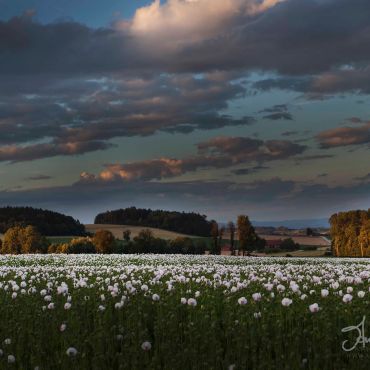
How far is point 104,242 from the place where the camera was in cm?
7238

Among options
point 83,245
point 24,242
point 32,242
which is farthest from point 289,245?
point 24,242

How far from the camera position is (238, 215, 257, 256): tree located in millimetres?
86250

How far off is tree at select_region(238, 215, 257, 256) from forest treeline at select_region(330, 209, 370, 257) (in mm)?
11680

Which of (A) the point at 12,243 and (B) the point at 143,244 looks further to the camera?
(A) the point at 12,243

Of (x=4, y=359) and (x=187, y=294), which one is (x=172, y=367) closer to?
(x=4, y=359)

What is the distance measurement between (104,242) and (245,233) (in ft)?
77.6

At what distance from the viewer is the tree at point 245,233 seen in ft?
283

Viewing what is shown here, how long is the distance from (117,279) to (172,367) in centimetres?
1120

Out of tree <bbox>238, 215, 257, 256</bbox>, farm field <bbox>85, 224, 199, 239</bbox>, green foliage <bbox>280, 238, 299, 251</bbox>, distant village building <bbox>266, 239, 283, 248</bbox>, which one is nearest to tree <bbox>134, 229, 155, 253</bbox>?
tree <bbox>238, 215, 257, 256</bbox>

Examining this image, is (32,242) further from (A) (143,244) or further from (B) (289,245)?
(B) (289,245)

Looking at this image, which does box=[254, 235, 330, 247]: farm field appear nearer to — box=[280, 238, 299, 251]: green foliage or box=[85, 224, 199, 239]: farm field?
box=[280, 238, 299, 251]: green foliage

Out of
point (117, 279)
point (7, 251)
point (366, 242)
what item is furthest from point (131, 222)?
point (117, 279)

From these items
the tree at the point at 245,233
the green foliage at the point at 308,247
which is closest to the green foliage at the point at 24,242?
the tree at the point at 245,233

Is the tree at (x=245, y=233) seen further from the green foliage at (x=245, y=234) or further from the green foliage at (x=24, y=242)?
the green foliage at (x=24, y=242)
